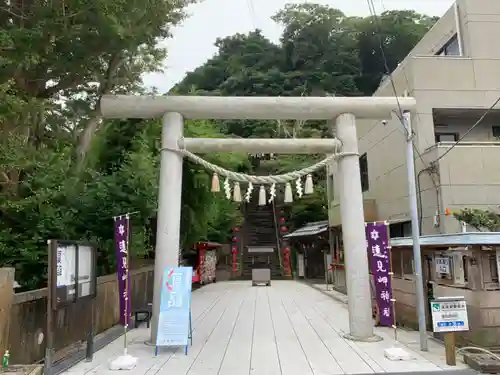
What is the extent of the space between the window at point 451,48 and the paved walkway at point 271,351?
32.4 feet

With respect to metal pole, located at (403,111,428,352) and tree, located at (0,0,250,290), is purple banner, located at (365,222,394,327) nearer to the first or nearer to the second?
metal pole, located at (403,111,428,352)

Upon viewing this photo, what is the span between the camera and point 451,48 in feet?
47.4

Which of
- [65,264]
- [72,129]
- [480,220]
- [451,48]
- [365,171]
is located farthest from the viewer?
[365,171]

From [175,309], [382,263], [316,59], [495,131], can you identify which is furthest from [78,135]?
[316,59]

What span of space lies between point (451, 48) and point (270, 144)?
9488mm

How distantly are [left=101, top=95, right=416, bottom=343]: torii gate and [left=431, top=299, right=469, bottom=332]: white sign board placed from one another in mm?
1697

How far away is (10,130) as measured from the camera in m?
8.62

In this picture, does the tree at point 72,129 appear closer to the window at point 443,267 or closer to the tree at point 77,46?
the tree at point 77,46

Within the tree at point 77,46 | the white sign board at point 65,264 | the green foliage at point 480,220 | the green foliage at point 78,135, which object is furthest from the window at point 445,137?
A: the white sign board at point 65,264

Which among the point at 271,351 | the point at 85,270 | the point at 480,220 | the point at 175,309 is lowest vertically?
the point at 271,351

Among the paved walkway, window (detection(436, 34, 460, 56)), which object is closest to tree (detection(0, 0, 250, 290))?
the paved walkway

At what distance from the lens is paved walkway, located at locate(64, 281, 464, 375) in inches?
246

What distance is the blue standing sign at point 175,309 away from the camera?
7211 millimetres

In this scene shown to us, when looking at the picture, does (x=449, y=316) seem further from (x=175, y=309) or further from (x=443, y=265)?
(x=175, y=309)
